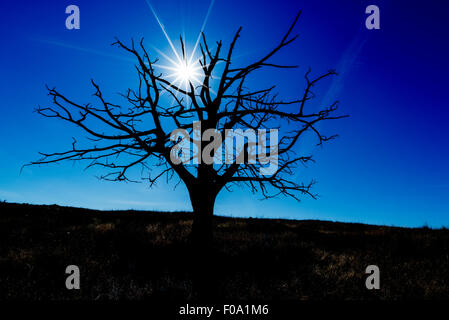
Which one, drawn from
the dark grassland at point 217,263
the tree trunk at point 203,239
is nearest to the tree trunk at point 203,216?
the tree trunk at point 203,239

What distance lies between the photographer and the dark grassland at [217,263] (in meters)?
6.23

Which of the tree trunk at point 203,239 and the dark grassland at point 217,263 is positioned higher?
the tree trunk at point 203,239

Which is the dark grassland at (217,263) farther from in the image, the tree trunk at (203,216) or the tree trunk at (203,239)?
the tree trunk at (203,216)

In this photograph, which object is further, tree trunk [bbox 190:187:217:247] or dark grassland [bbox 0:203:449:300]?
tree trunk [bbox 190:187:217:247]

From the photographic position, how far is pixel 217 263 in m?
7.98

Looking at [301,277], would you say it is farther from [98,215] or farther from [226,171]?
[98,215]

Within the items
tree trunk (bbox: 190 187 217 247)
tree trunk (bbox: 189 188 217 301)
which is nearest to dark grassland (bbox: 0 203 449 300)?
tree trunk (bbox: 189 188 217 301)

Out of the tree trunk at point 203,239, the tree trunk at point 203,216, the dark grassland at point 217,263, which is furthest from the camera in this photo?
the tree trunk at point 203,216

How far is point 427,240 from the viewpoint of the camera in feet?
39.7

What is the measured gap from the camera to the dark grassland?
6227mm

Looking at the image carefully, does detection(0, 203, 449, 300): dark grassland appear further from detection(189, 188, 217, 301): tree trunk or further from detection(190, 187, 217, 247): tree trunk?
detection(190, 187, 217, 247): tree trunk

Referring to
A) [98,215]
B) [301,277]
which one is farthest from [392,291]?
[98,215]

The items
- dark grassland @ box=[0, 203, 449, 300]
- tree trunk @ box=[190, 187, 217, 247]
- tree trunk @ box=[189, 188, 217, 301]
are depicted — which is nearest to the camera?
tree trunk @ box=[189, 188, 217, 301]
